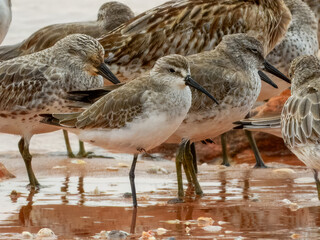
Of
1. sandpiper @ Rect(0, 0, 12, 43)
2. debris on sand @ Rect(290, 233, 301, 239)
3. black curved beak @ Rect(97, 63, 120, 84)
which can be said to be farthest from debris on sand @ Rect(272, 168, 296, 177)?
sandpiper @ Rect(0, 0, 12, 43)

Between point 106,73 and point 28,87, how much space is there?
823 millimetres

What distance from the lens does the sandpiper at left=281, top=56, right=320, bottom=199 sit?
287 inches

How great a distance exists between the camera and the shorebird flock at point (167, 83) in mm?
7488

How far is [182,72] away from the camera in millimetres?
7578

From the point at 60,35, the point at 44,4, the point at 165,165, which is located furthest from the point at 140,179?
the point at 44,4

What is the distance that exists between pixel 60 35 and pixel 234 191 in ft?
15.1

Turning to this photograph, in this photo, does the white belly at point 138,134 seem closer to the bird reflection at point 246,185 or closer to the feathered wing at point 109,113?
the feathered wing at point 109,113

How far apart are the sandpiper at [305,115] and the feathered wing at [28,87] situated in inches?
96.5

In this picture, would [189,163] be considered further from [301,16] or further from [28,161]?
[301,16]

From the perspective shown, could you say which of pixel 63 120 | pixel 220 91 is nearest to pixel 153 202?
pixel 63 120

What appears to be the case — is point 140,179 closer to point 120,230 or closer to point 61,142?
point 120,230

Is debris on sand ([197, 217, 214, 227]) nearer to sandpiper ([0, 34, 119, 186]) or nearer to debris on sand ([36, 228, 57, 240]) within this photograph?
debris on sand ([36, 228, 57, 240])

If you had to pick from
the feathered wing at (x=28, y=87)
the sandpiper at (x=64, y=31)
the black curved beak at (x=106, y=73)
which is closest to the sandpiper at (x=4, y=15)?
the sandpiper at (x=64, y=31)

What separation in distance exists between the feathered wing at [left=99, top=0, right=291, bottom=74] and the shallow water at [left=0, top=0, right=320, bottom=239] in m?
1.37
